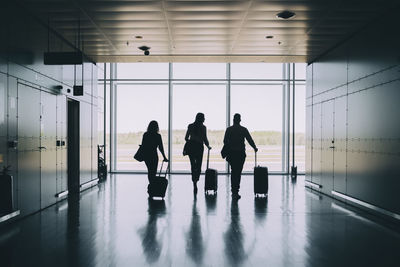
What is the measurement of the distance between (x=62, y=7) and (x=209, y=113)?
7245 mm

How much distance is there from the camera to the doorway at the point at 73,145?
7.73 meters

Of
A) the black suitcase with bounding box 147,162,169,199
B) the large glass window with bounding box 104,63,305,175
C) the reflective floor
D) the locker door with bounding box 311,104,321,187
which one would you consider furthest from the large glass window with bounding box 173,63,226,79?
the reflective floor

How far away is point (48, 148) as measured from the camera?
6.20 m

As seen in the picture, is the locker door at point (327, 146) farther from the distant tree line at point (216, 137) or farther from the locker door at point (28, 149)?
the locker door at point (28, 149)

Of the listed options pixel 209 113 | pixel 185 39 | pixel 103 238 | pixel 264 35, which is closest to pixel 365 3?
pixel 264 35

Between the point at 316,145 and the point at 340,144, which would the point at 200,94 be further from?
the point at 340,144

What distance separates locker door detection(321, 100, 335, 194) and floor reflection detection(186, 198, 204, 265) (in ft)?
12.4

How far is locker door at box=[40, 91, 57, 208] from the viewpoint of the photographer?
5.94m

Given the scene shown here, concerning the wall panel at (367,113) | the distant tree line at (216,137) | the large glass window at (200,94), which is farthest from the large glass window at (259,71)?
the wall panel at (367,113)

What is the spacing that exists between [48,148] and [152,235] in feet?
10.1

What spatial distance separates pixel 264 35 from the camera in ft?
22.3

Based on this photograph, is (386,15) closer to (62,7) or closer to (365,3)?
(365,3)

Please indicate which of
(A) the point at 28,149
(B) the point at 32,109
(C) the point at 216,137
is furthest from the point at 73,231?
(C) the point at 216,137

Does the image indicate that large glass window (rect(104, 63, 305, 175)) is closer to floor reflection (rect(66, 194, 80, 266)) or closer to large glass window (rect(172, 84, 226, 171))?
large glass window (rect(172, 84, 226, 171))
